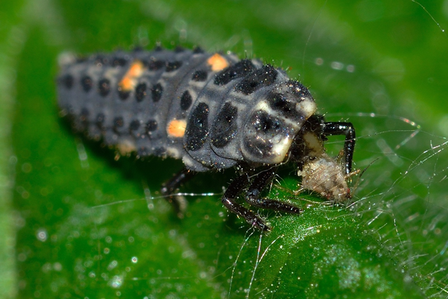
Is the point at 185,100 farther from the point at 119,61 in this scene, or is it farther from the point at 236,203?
the point at 119,61

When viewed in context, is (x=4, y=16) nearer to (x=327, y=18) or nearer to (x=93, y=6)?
(x=93, y=6)

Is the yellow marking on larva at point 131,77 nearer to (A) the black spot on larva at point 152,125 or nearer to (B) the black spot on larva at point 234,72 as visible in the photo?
(A) the black spot on larva at point 152,125

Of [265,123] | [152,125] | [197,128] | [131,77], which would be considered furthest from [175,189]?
[265,123]

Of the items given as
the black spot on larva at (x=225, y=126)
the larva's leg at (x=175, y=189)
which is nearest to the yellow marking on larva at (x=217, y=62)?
the black spot on larva at (x=225, y=126)

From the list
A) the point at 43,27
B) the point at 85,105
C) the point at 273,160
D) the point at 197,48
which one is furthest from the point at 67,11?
the point at 273,160

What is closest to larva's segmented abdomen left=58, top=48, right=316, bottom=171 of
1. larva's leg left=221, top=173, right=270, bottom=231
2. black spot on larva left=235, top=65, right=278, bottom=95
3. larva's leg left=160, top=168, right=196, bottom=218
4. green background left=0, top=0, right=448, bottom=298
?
black spot on larva left=235, top=65, right=278, bottom=95

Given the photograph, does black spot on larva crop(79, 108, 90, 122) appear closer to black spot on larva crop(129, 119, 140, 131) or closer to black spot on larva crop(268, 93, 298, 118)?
black spot on larva crop(129, 119, 140, 131)

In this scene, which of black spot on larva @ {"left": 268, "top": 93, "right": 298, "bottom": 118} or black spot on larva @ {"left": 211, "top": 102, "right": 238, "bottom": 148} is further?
black spot on larva @ {"left": 211, "top": 102, "right": 238, "bottom": 148}
